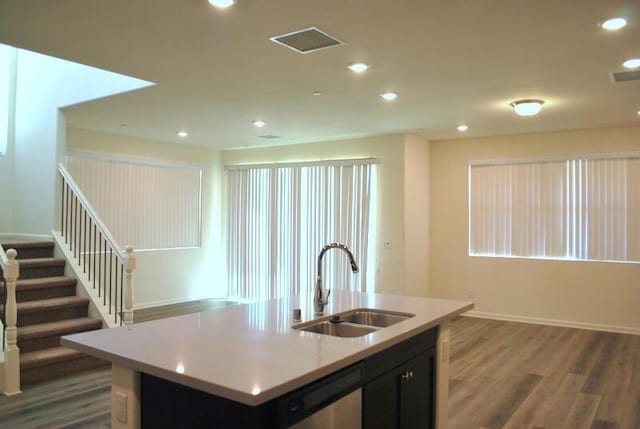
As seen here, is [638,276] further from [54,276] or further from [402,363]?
[54,276]

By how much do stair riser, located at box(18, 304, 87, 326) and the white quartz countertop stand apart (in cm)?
304

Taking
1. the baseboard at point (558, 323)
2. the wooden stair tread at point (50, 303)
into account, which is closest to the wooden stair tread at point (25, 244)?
the wooden stair tread at point (50, 303)

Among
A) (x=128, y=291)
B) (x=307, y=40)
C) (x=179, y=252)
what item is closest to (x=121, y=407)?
(x=307, y=40)

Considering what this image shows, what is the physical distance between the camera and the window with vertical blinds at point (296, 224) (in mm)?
7438

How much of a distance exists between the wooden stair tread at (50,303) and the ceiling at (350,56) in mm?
2129

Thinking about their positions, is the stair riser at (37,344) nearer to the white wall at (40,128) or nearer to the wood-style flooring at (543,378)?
the white wall at (40,128)

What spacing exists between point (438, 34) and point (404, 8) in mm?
506

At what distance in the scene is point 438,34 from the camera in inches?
129

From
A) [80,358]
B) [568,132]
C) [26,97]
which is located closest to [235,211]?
[26,97]

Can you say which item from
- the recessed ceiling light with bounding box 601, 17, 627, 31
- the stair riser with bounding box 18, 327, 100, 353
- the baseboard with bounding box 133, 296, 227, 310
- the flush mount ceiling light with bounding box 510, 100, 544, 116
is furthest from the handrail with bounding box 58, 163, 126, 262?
the recessed ceiling light with bounding box 601, 17, 627, 31

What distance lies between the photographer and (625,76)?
421 cm

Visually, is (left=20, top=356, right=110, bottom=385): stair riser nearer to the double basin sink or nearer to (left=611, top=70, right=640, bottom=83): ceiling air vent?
the double basin sink

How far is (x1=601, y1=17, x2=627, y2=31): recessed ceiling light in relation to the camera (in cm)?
304

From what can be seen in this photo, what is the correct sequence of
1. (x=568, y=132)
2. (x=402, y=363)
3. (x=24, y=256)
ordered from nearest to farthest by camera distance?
1. (x=402, y=363)
2. (x=24, y=256)
3. (x=568, y=132)
